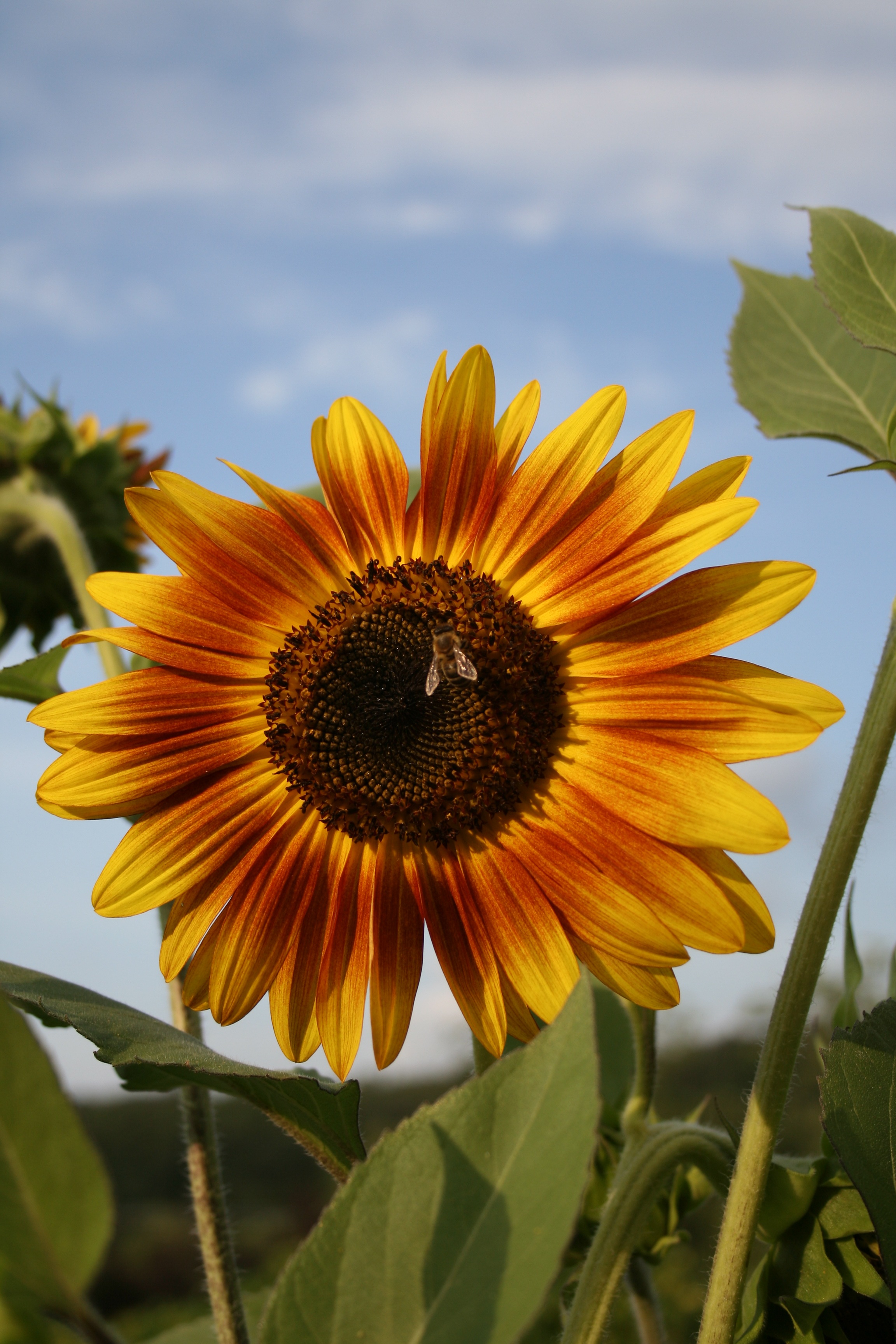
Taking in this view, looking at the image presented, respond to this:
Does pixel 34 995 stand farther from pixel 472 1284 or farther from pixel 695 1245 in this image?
pixel 695 1245

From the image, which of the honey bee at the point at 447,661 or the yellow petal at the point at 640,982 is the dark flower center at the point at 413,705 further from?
the yellow petal at the point at 640,982

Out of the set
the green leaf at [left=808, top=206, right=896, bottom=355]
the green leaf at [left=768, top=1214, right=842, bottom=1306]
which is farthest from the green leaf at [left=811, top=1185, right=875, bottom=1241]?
the green leaf at [left=808, top=206, right=896, bottom=355]

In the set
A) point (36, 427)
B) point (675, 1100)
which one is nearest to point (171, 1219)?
point (675, 1100)

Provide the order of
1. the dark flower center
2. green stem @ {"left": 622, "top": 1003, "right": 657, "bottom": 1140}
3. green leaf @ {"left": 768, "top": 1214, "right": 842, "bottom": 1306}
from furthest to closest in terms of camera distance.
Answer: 1. the dark flower center
2. green stem @ {"left": 622, "top": 1003, "right": 657, "bottom": 1140}
3. green leaf @ {"left": 768, "top": 1214, "right": 842, "bottom": 1306}

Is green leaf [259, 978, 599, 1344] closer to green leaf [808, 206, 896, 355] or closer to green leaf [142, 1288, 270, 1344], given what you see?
green leaf [808, 206, 896, 355]

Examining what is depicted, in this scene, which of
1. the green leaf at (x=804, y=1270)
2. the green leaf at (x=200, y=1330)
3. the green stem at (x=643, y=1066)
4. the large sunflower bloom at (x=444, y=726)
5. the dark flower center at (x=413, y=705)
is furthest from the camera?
the green leaf at (x=200, y=1330)

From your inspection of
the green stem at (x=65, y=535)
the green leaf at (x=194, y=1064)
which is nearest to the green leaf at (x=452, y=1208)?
the green leaf at (x=194, y=1064)

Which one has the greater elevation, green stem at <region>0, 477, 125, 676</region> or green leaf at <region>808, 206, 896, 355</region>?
green stem at <region>0, 477, 125, 676</region>
